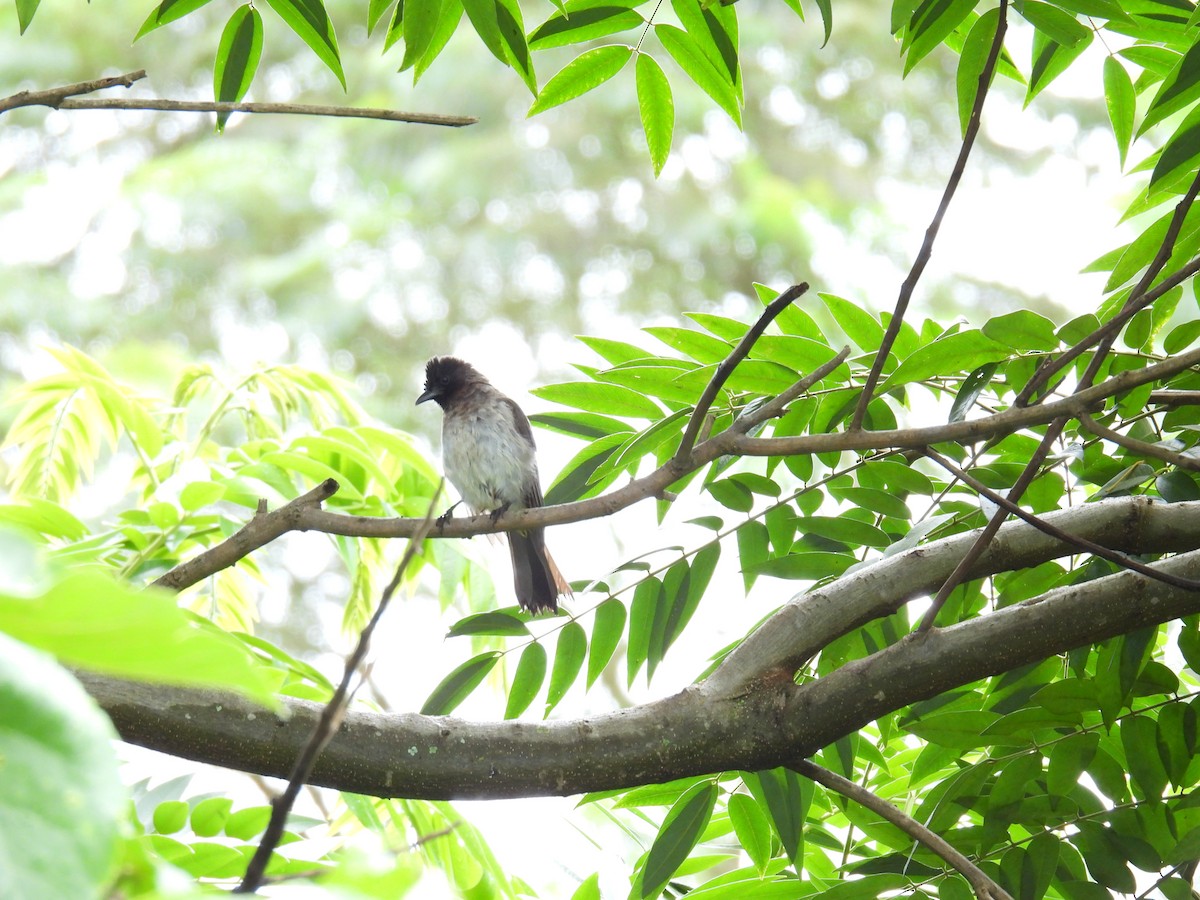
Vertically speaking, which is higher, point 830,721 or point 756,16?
point 756,16

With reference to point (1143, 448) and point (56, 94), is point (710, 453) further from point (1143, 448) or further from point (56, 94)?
point (56, 94)

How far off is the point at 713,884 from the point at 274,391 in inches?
83.6

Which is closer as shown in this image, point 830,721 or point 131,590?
point 131,590

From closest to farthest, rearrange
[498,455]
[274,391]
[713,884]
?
[713,884] < [274,391] < [498,455]

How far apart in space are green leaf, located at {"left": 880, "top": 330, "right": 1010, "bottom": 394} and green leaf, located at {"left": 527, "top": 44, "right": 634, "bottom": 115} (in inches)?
30.5

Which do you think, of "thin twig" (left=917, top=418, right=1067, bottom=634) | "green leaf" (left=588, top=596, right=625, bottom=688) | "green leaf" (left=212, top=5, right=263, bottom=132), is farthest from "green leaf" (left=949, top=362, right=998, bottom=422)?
"green leaf" (left=212, top=5, right=263, bottom=132)

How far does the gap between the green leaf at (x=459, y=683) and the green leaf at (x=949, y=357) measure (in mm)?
963

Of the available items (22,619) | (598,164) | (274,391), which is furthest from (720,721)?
(598,164)

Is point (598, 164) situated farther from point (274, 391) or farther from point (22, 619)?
point (22, 619)

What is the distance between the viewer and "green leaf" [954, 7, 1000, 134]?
190 centimetres

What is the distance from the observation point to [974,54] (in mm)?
1930

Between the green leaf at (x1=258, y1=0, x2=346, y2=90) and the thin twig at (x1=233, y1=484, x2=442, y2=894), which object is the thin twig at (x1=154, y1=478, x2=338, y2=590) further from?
the thin twig at (x1=233, y1=484, x2=442, y2=894)

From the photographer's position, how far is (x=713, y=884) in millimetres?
2094

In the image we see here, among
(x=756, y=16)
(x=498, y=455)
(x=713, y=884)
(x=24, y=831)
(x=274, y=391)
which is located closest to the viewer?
(x=24, y=831)
